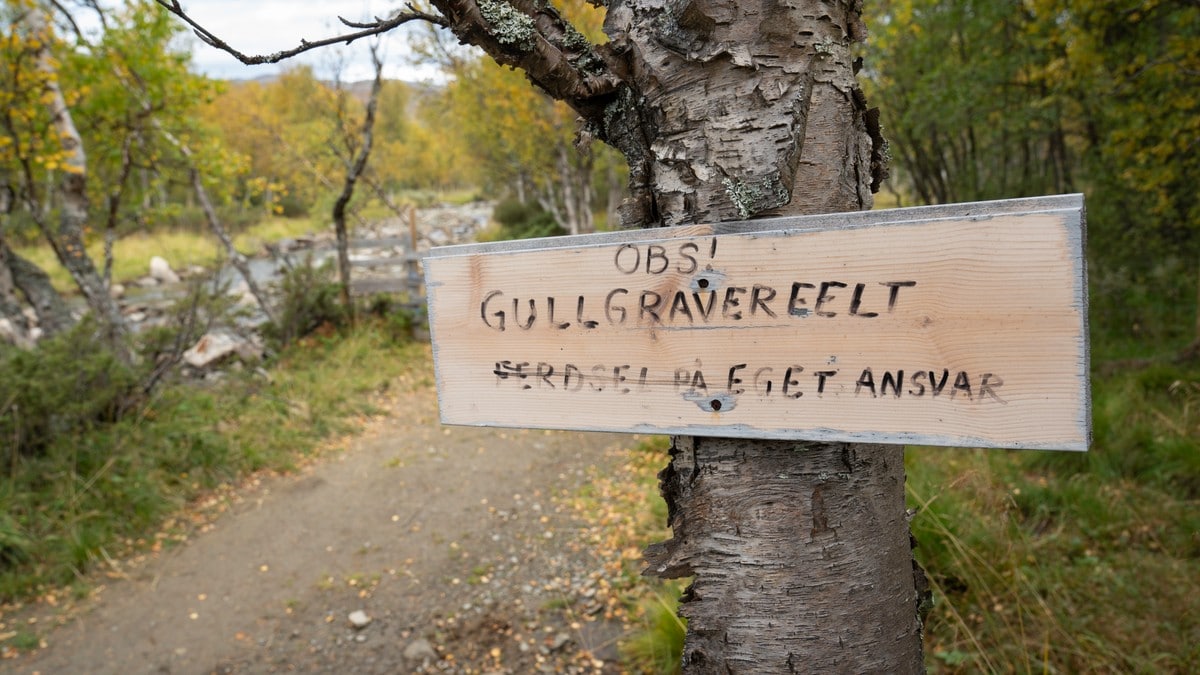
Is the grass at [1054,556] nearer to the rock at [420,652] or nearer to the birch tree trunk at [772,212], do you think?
the birch tree trunk at [772,212]

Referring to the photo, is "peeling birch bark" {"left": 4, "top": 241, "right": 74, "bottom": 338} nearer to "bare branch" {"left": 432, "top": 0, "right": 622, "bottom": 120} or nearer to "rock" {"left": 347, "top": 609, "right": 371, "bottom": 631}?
"rock" {"left": 347, "top": 609, "right": 371, "bottom": 631}

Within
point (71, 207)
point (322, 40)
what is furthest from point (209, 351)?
point (322, 40)

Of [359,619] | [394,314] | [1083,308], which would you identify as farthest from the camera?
[394,314]

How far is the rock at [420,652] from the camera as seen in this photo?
9.43 feet

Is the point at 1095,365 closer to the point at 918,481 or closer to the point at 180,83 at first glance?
the point at 918,481

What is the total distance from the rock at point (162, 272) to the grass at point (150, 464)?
13.7 metres

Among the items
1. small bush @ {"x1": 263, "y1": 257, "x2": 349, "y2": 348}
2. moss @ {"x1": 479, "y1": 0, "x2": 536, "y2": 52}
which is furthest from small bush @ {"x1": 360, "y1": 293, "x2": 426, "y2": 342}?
moss @ {"x1": 479, "y1": 0, "x2": 536, "y2": 52}

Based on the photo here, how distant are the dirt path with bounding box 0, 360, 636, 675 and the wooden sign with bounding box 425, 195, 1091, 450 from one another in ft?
6.56

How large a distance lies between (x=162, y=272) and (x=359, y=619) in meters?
17.9

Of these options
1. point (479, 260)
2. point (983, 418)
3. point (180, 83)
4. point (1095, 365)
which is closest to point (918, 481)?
point (983, 418)

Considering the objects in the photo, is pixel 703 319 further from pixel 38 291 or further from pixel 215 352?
pixel 215 352

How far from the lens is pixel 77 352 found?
4.51 metres

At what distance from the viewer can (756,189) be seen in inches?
40.7

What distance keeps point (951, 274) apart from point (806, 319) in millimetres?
193
